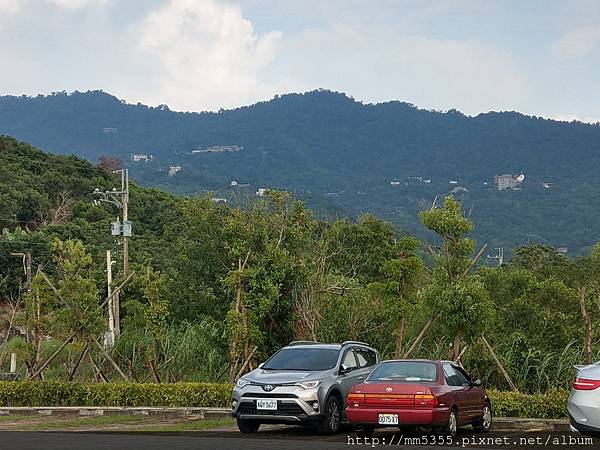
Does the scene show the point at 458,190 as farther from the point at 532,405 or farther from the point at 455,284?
the point at 532,405

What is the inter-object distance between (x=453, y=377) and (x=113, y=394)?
1036cm

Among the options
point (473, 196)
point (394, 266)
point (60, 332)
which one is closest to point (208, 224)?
point (60, 332)

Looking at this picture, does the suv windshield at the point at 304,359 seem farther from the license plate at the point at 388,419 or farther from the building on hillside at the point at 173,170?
the building on hillside at the point at 173,170

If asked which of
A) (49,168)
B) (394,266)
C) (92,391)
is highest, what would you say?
(49,168)

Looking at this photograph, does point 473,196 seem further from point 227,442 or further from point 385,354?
point 227,442

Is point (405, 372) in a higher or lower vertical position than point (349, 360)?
higher

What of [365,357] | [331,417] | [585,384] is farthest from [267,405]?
[585,384]

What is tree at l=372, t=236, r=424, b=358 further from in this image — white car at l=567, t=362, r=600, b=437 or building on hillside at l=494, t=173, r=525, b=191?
building on hillside at l=494, t=173, r=525, b=191

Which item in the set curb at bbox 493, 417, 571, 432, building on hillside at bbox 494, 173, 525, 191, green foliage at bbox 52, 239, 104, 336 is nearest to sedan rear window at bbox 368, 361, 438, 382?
curb at bbox 493, 417, 571, 432

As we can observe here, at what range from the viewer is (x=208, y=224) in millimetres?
29438

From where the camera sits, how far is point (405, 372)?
15.3m

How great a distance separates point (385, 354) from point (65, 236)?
120ft

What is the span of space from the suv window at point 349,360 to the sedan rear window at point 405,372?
1.68 metres

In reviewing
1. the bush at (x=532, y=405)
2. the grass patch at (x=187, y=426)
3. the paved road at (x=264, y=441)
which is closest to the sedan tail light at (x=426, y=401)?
the paved road at (x=264, y=441)
